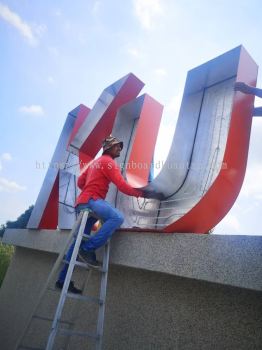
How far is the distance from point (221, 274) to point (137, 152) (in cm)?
316

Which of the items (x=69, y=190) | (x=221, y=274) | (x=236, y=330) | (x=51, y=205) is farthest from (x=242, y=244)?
(x=51, y=205)

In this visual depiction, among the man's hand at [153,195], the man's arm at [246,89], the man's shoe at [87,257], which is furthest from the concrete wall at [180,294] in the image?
the man's arm at [246,89]

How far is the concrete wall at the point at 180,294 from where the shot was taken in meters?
2.78

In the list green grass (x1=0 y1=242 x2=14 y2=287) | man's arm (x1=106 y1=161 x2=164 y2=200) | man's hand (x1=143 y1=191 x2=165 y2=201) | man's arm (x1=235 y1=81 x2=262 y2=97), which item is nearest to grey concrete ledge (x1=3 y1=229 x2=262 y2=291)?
man's arm (x1=106 y1=161 x2=164 y2=200)

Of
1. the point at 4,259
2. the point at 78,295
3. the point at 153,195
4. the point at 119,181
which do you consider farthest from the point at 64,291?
the point at 4,259

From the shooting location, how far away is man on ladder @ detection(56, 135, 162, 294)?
386 cm

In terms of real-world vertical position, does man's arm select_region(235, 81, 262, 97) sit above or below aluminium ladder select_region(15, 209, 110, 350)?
above

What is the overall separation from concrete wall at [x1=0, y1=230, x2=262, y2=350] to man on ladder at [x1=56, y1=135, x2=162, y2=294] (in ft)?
1.10

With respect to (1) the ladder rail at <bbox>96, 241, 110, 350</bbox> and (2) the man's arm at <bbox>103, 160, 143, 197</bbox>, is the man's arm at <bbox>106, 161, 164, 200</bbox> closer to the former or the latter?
(2) the man's arm at <bbox>103, 160, 143, 197</bbox>

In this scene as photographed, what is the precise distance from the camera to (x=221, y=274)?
2.81 metres

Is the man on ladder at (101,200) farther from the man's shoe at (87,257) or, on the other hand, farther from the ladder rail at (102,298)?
the ladder rail at (102,298)

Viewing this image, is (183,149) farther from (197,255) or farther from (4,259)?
(4,259)

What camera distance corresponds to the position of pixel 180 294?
3.51 metres

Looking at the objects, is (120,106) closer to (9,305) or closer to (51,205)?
(51,205)
